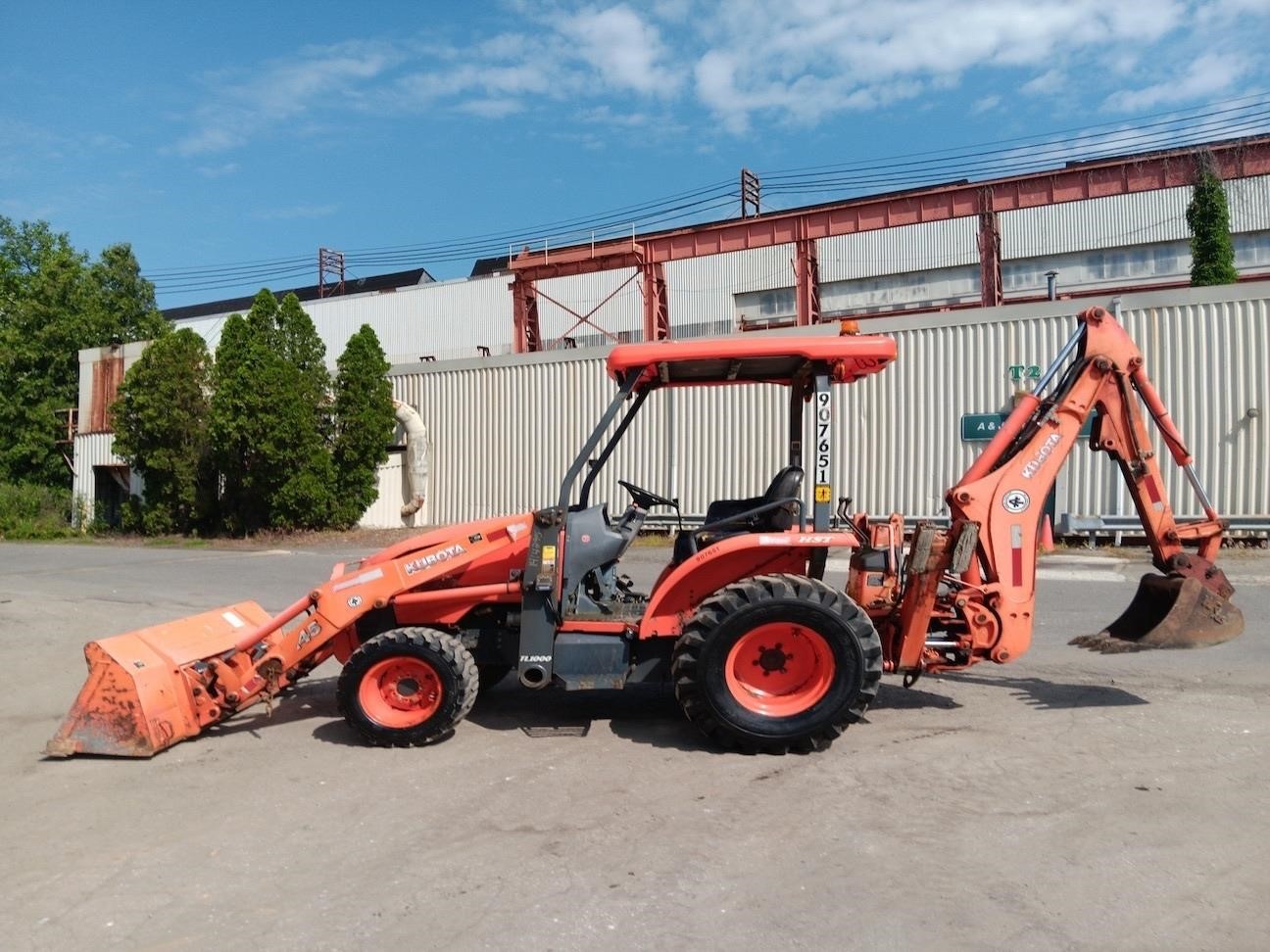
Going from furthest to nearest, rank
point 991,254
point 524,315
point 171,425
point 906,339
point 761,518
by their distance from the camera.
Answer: point 524,315 → point 991,254 → point 171,425 → point 906,339 → point 761,518

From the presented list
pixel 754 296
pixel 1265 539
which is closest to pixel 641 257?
pixel 754 296

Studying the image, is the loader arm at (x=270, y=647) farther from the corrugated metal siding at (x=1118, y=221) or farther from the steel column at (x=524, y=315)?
the corrugated metal siding at (x=1118, y=221)

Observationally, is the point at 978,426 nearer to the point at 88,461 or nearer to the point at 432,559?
the point at 432,559

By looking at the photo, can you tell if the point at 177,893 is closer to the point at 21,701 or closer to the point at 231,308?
the point at 21,701

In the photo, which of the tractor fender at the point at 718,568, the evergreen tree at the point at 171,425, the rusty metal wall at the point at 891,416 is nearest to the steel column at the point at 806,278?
the rusty metal wall at the point at 891,416

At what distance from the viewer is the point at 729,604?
17.7ft

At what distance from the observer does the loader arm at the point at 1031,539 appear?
5.72 meters

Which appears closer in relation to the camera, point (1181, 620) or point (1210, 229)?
point (1181, 620)

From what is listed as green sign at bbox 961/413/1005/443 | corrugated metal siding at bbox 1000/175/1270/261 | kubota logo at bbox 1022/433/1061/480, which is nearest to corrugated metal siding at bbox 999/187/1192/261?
corrugated metal siding at bbox 1000/175/1270/261

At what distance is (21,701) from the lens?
7.29 metres

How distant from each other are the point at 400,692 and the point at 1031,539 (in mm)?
3690

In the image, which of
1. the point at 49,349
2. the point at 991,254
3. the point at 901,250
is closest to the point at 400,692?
the point at 991,254

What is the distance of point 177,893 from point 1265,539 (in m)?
15.6

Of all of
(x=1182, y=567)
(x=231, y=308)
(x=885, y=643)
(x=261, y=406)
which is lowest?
(x=885, y=643)
